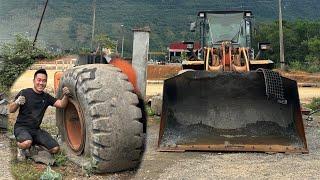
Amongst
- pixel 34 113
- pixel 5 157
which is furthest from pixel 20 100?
pixel 5 157

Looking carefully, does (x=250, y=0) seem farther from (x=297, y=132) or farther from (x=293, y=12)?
(x=297, y=132)

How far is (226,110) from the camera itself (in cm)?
803

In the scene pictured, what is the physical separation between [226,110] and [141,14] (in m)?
85.2

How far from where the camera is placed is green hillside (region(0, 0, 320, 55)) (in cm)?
8069

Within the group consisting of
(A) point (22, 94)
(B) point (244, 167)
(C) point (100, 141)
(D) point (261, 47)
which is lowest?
(B) point (244, 167)

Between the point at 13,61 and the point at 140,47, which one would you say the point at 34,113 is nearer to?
the point at 140,47

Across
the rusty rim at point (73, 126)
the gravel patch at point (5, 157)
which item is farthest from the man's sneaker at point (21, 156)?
the rusty rim at point (73, 126)

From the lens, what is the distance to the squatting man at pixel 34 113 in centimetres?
568

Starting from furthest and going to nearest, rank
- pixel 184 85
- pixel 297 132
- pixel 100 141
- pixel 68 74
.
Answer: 1. pixel 184 85
2. pixel 297 132
3. pixel 68 74
4. pixel 100 141

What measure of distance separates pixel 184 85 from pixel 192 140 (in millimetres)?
968

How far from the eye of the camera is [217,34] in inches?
434

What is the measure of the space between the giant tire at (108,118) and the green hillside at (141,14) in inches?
2734

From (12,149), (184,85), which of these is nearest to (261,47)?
(184,85)

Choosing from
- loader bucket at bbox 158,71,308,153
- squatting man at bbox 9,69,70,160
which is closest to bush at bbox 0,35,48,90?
loader bucket at bbox 158,71,308,153
